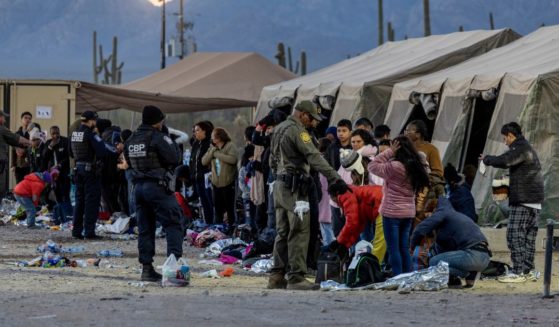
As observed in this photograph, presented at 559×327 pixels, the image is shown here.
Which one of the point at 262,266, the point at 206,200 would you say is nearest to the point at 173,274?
the point at 262,266

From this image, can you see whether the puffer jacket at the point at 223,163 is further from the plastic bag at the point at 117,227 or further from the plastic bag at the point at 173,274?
the plastic bag at the point at 173,274

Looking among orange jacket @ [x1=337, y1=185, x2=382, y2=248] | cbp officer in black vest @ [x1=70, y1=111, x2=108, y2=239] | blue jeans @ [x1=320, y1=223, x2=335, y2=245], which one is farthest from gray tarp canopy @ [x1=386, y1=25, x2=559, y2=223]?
orange jacket @ [x1=337, y1=185, x2=382, y2=248]

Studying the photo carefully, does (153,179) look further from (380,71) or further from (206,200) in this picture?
(380,71)

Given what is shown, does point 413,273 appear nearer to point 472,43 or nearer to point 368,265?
point 368,265

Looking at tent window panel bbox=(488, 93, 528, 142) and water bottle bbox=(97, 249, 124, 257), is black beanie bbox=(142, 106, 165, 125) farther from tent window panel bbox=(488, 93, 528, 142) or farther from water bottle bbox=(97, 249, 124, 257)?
tent window panel bbox=(488, 93, 528, 142)

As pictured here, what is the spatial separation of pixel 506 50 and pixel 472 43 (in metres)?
3.35

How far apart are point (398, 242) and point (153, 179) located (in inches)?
88.8

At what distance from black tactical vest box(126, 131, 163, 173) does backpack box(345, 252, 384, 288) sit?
1.99 m

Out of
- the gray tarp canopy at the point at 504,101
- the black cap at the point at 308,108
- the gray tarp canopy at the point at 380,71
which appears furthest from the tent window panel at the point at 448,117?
the black cap at the point at 308,108

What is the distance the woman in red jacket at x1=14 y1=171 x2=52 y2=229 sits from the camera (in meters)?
20.9

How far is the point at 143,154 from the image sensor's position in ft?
41.7

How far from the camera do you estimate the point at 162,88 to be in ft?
112

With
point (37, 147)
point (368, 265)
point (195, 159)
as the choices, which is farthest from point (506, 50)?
point (368, 265)

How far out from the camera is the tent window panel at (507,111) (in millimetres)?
17984
